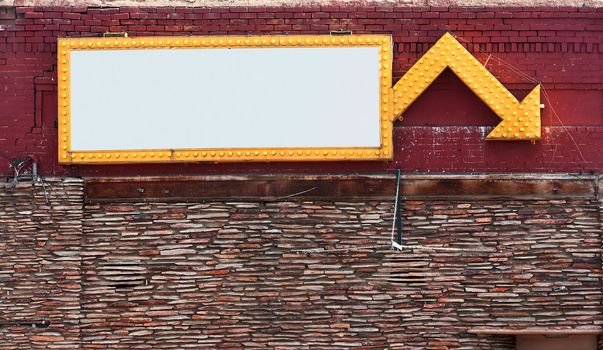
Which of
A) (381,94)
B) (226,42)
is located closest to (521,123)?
(381,94)

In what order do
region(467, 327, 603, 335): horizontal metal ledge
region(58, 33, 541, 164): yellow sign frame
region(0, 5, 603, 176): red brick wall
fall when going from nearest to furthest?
1. region(467, 327, 603, 335): horizontal metal ledge
2. region(58, 33, 541, 164): yellow sign frame
3. region(0, 5, 603, 176): red brick wall

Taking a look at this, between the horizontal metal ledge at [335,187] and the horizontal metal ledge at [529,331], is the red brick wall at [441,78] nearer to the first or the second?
the horizontal metal ledge at [335,187]

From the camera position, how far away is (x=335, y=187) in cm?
Answer: 836

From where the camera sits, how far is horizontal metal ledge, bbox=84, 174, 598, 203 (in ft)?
27.4

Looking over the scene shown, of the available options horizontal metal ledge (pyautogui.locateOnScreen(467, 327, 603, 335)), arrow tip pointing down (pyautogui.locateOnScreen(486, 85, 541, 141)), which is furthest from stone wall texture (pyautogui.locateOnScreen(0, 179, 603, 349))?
arrow tip pointing down (pyautogui.locateOnScreen(486, 85, 541, 141))

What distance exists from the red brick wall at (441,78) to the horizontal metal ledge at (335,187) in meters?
0.12

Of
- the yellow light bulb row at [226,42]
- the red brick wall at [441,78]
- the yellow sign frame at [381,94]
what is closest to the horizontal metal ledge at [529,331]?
the red brick wall at [441,78]

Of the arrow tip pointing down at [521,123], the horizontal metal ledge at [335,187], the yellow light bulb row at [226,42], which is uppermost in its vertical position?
the yellow light bulb row at [226,42]

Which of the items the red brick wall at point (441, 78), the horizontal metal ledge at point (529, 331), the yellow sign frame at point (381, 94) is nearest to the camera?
the horizontal metal ledge at point (529, 331)

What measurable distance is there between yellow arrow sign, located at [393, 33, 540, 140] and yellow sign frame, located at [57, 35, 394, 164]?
207 millimetres

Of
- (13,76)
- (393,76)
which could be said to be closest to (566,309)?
(393,76)

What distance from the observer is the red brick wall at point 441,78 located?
8477 millimetres

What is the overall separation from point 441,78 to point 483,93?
1.56 ft

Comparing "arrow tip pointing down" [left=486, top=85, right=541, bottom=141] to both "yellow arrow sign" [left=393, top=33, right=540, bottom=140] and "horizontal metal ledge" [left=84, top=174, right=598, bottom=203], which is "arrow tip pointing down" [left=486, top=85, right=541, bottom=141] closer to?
"yellow arrow sign" [left=393, top=33, right=540, bottom=140]
